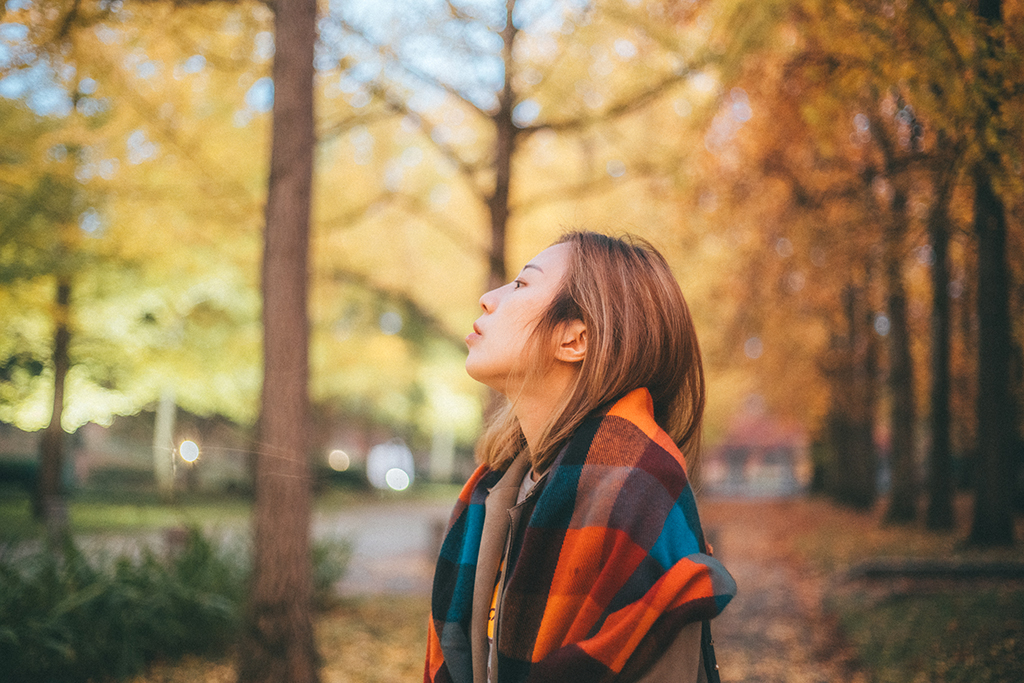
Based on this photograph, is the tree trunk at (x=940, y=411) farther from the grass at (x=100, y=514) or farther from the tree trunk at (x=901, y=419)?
the grass at (x=100, y=514)

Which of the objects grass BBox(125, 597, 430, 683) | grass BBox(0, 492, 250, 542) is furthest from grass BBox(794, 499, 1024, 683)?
grass BBox(0, 492, 250, 542)

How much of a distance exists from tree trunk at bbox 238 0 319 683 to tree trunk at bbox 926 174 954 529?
8.21 meters

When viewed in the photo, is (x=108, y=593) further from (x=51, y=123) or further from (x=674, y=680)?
(x=674, y=680)

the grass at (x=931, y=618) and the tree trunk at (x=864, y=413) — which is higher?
the tree trunk at (x=864, y=413)

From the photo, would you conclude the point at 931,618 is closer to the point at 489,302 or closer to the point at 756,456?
the point at 489,302

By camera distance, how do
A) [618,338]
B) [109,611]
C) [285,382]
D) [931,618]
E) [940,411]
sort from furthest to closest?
1. [940,411]
2. [931,618]
3. [109,611]
4. [285,382]
5. [618,338]

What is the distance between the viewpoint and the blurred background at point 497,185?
4.00m

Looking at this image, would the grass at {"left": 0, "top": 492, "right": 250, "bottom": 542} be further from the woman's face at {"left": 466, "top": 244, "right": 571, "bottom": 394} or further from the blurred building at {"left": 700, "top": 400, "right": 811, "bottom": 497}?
the blurred building at {"left": 700, "top": 400, "right": 811, "bottom": 497}

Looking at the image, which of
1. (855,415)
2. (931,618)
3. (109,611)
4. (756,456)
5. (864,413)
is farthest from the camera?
(756,456)

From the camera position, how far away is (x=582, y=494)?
1.35 metres

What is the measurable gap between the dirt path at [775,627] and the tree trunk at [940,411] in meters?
2.05

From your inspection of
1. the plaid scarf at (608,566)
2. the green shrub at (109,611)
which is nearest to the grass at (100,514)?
the green shrub at (109,611)

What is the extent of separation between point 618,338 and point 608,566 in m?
0.51

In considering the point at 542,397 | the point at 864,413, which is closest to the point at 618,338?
the point at 542,397
